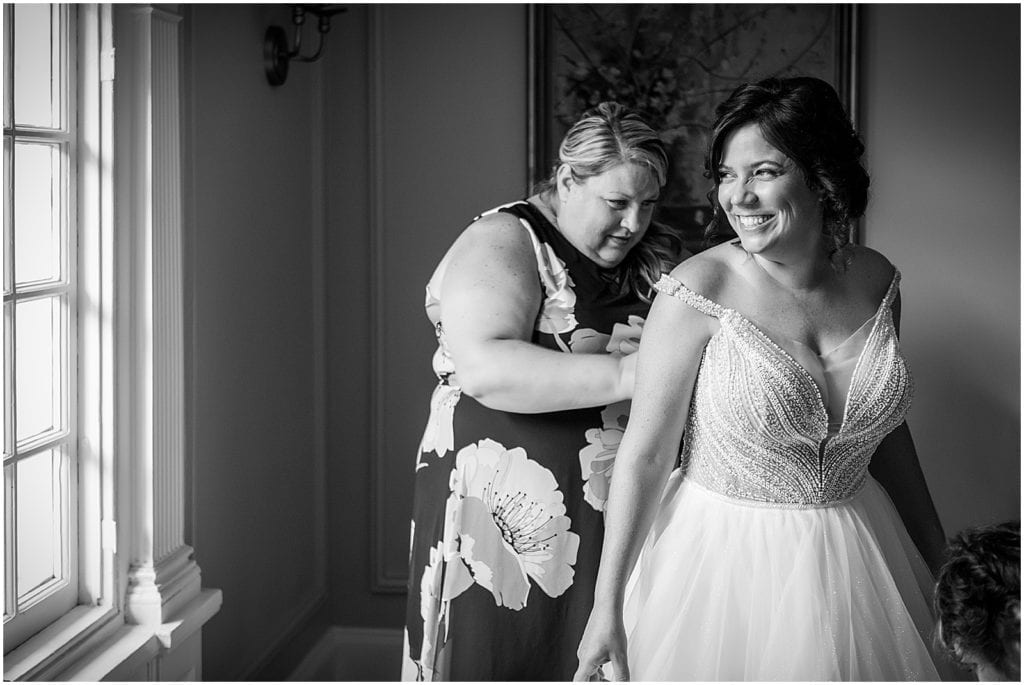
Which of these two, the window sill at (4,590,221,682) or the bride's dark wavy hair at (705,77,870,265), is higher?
the bride's dark wavy hair at (705,77,870,265)

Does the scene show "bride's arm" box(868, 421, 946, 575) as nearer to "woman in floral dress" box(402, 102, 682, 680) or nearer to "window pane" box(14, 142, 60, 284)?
"woman in floral dress" box(402, 102, 682, 680)

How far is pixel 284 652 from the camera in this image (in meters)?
3.05

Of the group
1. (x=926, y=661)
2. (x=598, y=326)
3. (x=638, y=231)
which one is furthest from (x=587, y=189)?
(x=926, y=661)

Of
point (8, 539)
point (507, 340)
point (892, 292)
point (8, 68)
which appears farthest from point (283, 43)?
point (892, 292)

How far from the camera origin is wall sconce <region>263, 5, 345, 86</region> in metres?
2.76

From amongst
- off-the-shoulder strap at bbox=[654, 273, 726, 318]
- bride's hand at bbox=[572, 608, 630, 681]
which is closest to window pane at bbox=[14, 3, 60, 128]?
off-the-shoulder strap at bbox=[654, 273, 726, 318]

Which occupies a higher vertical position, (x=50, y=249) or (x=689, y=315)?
(x=50, y=249)

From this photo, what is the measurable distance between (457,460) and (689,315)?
2.10ft

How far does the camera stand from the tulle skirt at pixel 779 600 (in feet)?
4.98

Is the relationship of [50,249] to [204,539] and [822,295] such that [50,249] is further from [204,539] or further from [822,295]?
[822,295]

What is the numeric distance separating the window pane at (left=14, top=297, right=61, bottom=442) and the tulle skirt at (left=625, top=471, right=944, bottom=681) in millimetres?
1087

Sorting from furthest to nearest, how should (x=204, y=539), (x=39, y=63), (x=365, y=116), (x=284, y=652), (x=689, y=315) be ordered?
(x=365, y=116) < (x=284, y=652) < (x=204, y=539) < (x=39, y=63) < (x=689, y=315)

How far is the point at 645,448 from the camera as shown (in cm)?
154

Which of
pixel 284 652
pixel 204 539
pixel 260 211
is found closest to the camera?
pixel 204 539
